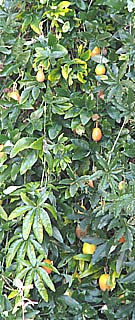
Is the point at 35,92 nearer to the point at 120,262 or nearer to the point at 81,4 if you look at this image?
the point at 81,4

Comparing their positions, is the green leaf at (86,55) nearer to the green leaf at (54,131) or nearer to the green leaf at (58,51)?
the green leaf at (58,51)

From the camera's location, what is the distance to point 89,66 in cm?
125

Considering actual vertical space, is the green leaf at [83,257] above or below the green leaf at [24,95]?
below

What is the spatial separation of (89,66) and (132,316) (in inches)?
22.4

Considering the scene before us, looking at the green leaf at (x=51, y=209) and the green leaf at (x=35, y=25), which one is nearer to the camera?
the green leaf at (x=51, y=209)

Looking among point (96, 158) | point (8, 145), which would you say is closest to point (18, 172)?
point (8, 145)

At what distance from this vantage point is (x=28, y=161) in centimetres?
117

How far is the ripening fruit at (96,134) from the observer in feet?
3.95

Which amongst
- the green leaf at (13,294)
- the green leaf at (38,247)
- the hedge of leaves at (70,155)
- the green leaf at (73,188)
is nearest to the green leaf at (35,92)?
the hedge of leaves at (70,155)

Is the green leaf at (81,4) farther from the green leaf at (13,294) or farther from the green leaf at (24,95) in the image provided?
the green leaf at (13,294)

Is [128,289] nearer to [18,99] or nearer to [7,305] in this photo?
[7,305]

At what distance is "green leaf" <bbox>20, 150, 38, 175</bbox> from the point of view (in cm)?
117

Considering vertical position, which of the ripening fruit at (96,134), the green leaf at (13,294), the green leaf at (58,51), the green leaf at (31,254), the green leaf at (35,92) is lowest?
the green leaf at (13,294)

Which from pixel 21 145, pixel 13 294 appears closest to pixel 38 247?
pixel 13 294
